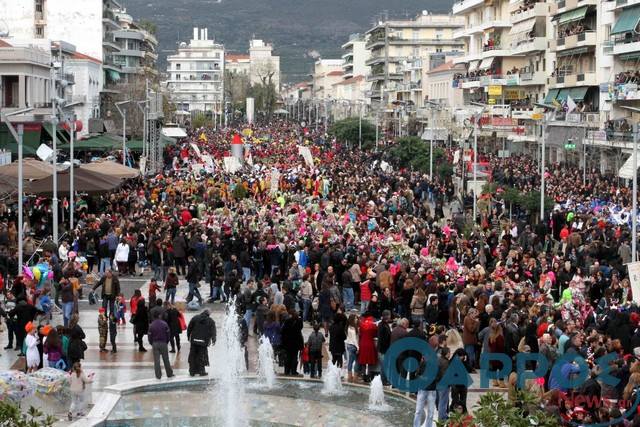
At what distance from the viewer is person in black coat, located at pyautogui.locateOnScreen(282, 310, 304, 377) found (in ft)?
66.3

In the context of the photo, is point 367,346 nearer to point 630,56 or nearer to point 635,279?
point 635,279

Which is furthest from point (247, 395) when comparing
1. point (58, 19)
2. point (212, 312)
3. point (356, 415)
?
point (58, 19)

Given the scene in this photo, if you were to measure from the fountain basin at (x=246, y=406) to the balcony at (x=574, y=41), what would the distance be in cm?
4863

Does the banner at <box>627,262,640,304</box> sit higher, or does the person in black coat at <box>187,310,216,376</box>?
the banner at <box>627,262,640,304</box>

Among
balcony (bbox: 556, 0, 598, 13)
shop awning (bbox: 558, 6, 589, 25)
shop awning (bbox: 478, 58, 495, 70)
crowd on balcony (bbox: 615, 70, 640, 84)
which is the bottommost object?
crowd on balcony (bbox: 615, 70, 640, 84)

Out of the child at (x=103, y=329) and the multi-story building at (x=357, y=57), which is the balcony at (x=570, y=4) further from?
the multi-story building at (x=357, y=57)

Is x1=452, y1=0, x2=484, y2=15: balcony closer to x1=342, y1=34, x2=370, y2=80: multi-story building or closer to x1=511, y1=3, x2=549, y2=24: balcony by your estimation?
x1=511, y1=3, x2=549, y2=24: balcony

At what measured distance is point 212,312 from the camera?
2641 cm

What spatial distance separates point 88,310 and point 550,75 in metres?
51.4

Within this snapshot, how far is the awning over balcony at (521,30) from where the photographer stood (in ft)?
253

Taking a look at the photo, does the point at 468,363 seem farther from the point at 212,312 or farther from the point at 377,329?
the point at 212,312

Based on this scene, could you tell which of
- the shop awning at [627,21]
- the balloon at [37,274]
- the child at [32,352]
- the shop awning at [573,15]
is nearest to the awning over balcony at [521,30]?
the shop awning at [573,15]

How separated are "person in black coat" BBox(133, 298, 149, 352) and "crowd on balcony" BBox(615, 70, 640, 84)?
38.8 m

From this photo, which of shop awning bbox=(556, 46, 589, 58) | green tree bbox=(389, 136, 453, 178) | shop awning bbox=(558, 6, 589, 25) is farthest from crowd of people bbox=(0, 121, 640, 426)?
shop awning bbox=(556, 46, 589, 58)
